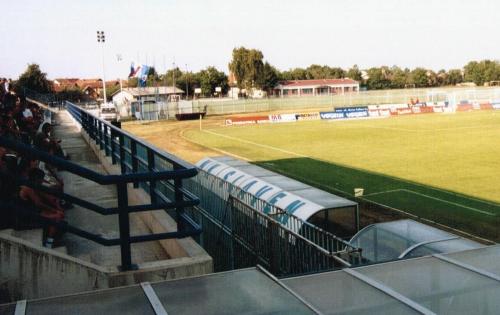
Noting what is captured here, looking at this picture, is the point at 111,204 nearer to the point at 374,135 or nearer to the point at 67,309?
the point at 67,309

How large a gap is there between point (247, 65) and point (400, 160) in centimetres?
8737

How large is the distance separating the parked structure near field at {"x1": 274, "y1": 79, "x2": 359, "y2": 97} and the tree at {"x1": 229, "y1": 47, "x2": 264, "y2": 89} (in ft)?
39.1

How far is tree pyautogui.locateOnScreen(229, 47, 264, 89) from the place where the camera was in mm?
111562

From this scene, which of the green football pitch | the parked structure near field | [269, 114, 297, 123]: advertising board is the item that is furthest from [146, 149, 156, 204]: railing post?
the parked structure near field

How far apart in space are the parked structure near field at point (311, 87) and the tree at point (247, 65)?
470 inches

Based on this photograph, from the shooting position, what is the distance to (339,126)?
49.9 meters

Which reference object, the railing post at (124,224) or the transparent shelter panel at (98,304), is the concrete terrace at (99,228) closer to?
the railing post at (124,224)

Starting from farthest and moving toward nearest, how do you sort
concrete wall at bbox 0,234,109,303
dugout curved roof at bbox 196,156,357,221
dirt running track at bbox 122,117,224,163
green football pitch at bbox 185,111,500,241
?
dirt running track at bbox 122,117,224,163
green football pitch at bbox 185,111,500,241
dugout curved roof at bbox 196,156,357,221
concrete wall at bbox 0,234,109,303

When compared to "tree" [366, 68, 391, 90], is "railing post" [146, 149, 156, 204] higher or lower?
lower

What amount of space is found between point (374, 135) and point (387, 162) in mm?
14509

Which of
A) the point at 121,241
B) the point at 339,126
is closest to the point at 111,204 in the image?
the point at 121,241

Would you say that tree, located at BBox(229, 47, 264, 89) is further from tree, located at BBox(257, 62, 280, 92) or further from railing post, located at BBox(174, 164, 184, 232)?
railing post, located at BBox(174, 164, 184, 232)

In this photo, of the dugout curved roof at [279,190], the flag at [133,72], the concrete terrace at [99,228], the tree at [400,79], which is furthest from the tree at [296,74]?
the concrete terrace at [99,228]

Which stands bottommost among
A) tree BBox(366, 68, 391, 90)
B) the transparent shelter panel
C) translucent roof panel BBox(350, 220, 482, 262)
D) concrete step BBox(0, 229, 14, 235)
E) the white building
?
translucent roof panel BBox(350, 220, 482, 262)
